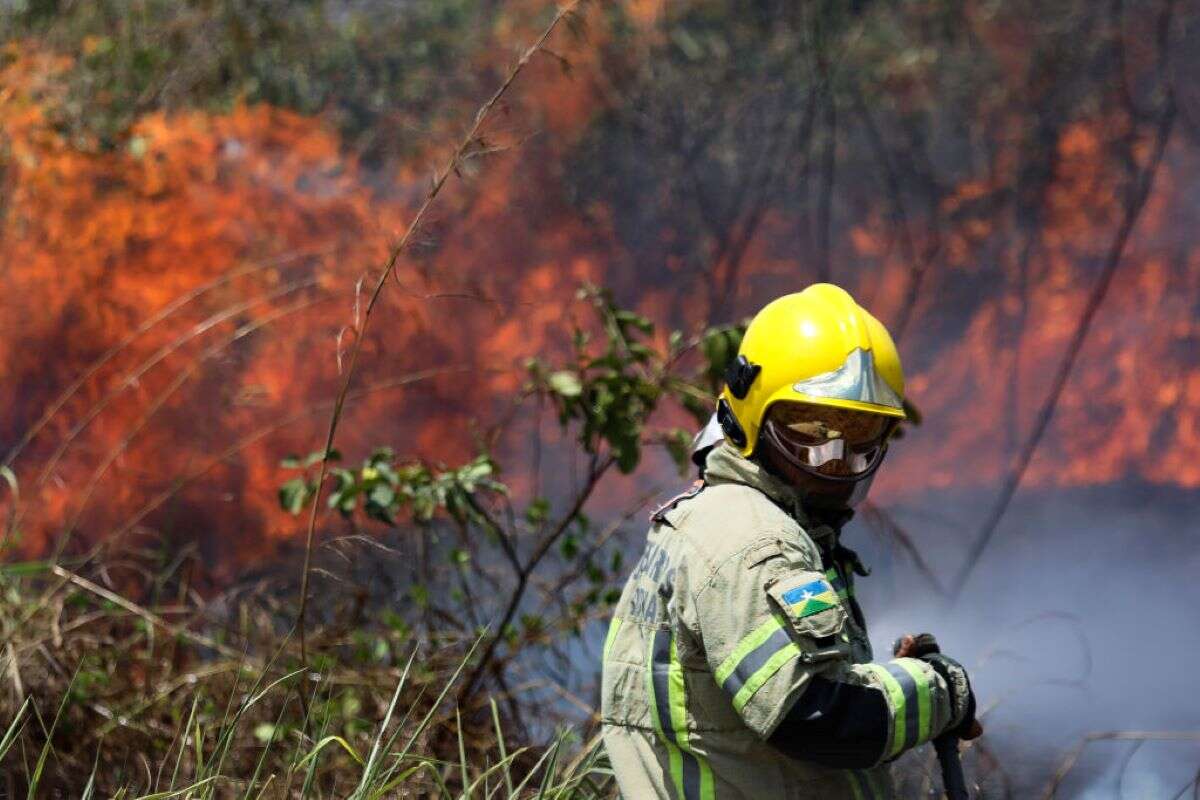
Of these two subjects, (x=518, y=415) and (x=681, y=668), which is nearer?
(x=681, y=668)

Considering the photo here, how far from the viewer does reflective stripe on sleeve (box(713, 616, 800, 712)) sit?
2.11 m

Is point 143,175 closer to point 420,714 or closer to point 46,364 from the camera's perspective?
point 46,364

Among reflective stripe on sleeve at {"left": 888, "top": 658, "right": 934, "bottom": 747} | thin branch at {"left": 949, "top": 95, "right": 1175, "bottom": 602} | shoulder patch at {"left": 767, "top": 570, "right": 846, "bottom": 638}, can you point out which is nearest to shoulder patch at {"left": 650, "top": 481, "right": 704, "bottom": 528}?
shoulder patch at {"left": 767, "top": 570, "right": 846, "bottom": 638}

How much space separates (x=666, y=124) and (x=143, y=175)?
2.31m

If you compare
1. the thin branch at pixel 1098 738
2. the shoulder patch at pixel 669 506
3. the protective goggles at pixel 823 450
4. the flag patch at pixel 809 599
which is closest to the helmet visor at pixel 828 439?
the protective goggles at pixel 823 450

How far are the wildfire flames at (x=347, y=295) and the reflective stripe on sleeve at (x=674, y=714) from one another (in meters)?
3.23

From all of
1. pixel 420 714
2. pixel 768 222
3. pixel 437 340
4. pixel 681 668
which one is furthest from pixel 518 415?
pixel 681 668

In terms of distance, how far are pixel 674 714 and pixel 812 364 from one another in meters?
0.60

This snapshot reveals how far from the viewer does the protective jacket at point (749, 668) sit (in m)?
2.12

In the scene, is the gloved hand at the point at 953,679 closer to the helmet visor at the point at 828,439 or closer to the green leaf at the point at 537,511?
the helmet visor at the point at 828,439

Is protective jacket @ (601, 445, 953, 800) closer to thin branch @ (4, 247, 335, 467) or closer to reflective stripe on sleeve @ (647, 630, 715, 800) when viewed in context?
reflective stripe on sleeve @ (647, 630, 715, 800)

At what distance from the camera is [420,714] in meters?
4.12

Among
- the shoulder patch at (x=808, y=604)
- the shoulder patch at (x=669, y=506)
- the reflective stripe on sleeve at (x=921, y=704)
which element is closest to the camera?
the shoulder patch at (x=808, y=604)

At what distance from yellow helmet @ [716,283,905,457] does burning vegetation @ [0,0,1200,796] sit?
1.63 meters
